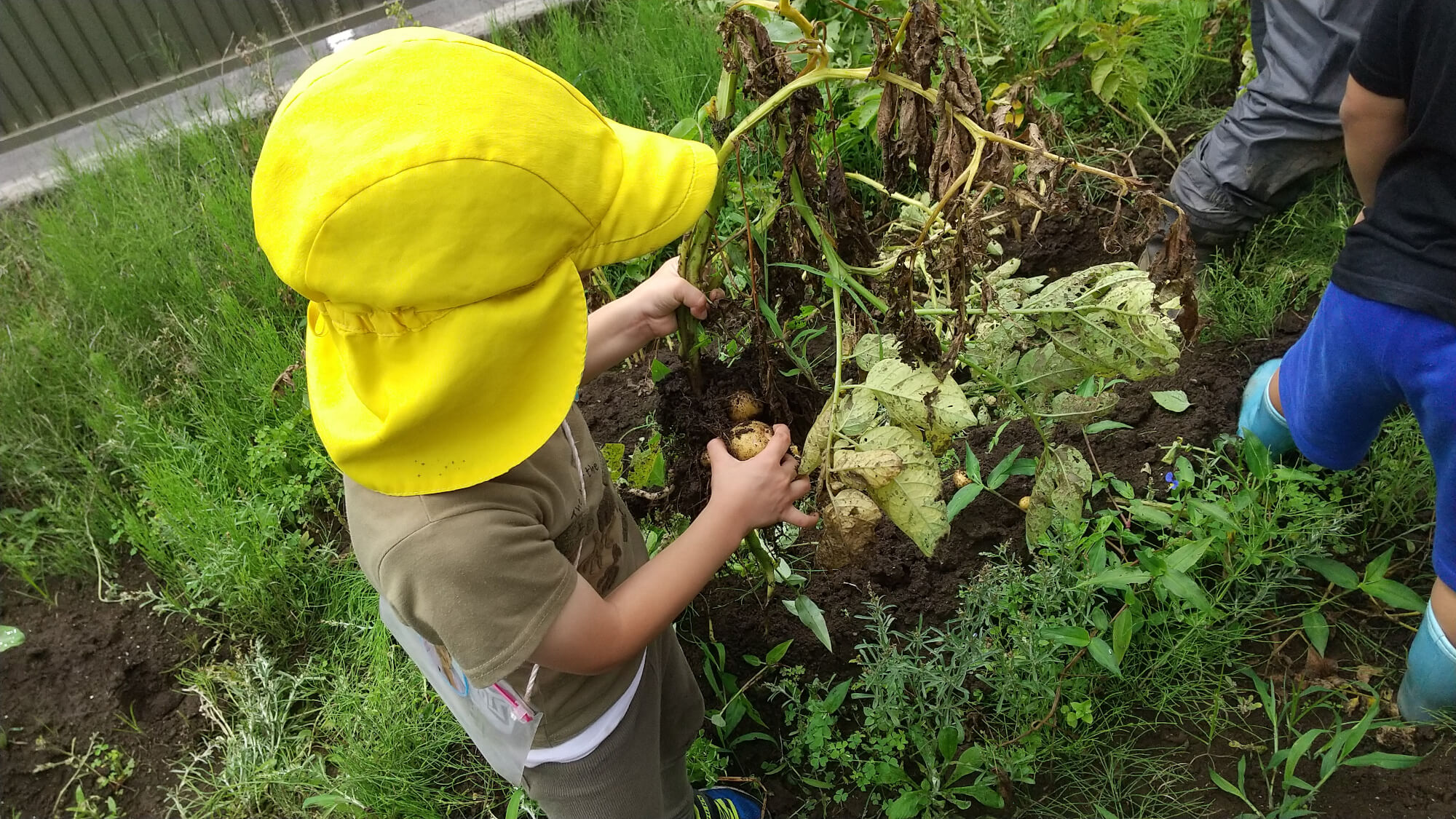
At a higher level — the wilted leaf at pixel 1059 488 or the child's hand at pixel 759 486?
the child's hand at pixel 759 486

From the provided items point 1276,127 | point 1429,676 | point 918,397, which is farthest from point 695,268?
point 1276,127

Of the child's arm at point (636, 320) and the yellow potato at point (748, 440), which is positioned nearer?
the yellow potato at point (748, 440)

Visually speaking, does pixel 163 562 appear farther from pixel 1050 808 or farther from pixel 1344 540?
pixel 1344 540

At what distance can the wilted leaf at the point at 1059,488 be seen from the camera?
4.75 ft

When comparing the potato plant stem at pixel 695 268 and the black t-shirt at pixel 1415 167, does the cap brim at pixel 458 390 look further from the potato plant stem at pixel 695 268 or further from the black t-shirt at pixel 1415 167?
the black t-shirt at pixel 1415 167

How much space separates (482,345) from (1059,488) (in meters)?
0.93

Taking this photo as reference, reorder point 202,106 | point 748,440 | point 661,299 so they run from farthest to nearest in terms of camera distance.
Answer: point 202,106, point 661,299, point 748,440

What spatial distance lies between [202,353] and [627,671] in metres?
1.97

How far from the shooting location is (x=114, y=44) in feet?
14.5

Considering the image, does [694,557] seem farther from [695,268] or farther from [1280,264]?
[1280,264]

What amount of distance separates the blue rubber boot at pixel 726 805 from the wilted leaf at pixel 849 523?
Result: 806 mm

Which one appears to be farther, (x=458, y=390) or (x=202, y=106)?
(x=202, y=106)

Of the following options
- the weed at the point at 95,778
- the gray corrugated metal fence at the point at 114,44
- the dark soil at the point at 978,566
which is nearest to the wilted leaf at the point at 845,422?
the dark soil at the point at 978,566

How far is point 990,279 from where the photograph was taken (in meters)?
1.56
